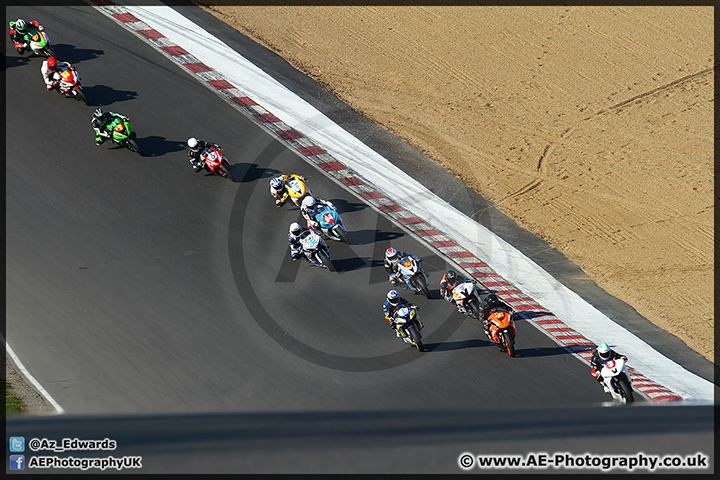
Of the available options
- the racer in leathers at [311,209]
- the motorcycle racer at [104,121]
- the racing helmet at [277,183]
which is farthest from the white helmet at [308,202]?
the motorcycle racer at [104,121]

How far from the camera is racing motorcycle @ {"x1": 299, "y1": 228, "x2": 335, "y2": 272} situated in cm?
1842

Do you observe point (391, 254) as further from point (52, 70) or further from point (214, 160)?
point (52, 70)

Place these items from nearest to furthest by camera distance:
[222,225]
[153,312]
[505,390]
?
1. [505,390]
2. [153,312]
3. [222,225]

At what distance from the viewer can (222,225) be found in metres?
20.4

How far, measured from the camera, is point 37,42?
78.5 ft

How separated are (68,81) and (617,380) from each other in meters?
18.7

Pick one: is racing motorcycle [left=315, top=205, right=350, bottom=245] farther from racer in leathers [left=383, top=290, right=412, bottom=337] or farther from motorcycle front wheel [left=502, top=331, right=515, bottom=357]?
motorcycle front wheel [left=502, top=331, right=515, bottom=357]

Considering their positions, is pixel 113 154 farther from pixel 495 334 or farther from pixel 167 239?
pixel 495 334

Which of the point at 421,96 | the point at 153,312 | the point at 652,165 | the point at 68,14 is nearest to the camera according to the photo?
the point at 153,312

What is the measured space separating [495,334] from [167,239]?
9.56 metres

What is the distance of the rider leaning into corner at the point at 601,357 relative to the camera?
15188 mm

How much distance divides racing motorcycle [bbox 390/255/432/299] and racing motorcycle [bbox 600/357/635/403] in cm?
495

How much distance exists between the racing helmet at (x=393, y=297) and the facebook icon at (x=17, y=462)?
9.92 m

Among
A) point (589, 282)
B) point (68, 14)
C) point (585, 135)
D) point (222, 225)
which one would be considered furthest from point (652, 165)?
point (68, 14)
